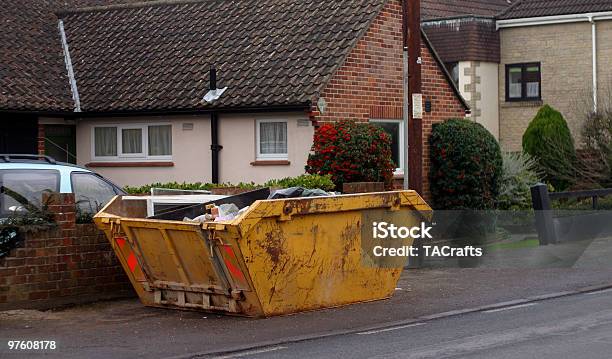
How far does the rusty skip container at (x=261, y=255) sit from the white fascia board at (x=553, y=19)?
18.2 m

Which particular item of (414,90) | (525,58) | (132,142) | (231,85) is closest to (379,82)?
(231,85)

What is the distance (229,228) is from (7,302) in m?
3.08

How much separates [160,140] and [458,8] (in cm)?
1589

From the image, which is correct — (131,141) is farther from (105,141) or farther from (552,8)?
(552,8)

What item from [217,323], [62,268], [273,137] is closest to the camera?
[217,323]

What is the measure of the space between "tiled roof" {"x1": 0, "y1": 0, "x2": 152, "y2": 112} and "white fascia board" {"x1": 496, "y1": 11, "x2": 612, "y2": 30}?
13.3 metres

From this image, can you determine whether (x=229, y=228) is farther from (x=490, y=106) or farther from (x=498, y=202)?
(x=490, y=106)

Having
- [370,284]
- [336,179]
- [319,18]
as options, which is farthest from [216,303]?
[319,18]

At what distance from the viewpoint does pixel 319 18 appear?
69.1 feet

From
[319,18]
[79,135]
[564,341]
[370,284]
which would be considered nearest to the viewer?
[564,341]

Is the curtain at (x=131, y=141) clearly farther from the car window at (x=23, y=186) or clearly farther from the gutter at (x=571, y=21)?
the gutter at (x=571, y=21)

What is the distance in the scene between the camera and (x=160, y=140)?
71.4 feet

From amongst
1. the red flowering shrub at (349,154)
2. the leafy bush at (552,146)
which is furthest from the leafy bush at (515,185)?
the red flowering shrub at (349,154)

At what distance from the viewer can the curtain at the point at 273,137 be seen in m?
20.2
